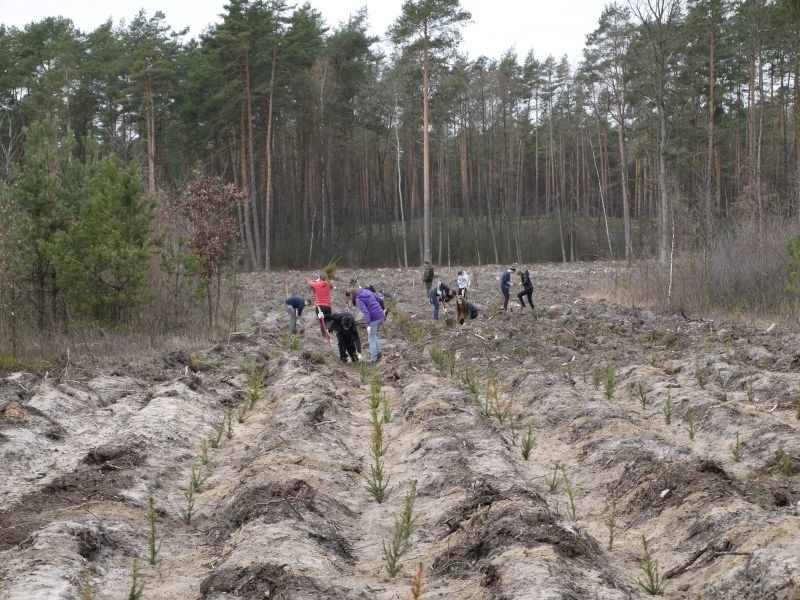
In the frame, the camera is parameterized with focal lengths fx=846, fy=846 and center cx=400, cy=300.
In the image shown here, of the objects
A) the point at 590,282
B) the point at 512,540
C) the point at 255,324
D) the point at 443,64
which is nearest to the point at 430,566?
the point at 512,540

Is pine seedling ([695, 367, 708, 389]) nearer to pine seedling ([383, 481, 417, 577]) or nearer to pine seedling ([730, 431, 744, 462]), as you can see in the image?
pine seedling ([730, 431, 744, 462])

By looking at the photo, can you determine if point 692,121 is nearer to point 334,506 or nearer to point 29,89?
point 29,89

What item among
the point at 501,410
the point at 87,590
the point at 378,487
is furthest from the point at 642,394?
the point at 87,590

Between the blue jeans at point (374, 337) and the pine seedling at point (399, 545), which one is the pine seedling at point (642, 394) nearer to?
Answer: the pine seedling at point (399, 545)

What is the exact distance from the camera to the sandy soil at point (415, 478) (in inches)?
195

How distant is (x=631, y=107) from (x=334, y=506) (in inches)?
1510

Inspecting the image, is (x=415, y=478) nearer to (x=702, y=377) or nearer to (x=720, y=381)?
(x=720, y=381)

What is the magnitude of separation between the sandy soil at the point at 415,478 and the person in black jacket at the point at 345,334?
1.09 m

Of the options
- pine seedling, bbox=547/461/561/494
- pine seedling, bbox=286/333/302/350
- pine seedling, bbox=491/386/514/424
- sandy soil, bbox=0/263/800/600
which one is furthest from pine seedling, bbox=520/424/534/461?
pine seedling, bbox=286/333/302/350

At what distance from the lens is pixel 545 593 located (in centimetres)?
439

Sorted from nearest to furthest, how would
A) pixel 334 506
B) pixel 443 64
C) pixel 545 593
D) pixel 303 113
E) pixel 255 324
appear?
pixel 545 593, pixel 334 506, pixel 255 324, pixel 443 64, pixel 303 113

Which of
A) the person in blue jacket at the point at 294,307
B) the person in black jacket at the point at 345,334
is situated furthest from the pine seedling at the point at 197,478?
the person in blue jacket at the point at 294,307

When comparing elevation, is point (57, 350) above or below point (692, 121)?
below

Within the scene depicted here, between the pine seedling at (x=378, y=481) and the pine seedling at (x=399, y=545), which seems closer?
the pine seedling at (x=399, y=545)
